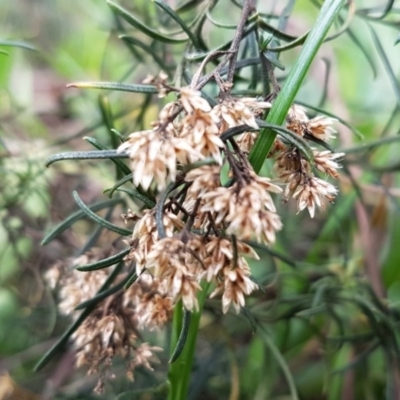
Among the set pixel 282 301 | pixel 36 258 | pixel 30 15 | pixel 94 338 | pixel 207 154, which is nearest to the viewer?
pixel 207 154

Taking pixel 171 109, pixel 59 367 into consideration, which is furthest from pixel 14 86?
pixel 171 109

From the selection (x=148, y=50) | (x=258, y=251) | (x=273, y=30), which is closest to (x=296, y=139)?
(x=273, y=30)

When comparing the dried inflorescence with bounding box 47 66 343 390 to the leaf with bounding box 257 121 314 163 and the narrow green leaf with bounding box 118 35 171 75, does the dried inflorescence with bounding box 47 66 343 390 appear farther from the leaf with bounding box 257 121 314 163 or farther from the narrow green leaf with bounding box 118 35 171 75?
the narrow green leaf with bounding box 118 35 171 75

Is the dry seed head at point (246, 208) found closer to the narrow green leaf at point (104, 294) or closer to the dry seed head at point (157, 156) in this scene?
the dry seed head at point (157, 156)

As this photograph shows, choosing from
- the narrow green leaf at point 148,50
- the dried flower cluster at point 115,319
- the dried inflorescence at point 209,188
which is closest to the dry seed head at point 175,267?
the dried inflorescence at point 209,188

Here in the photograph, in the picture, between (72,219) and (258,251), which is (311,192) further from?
(258,251)

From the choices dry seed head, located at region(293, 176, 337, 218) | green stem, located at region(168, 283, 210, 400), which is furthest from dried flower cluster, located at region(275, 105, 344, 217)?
green stem, located at region(168, 283, 210, 400)

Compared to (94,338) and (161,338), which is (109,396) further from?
(94,338)
